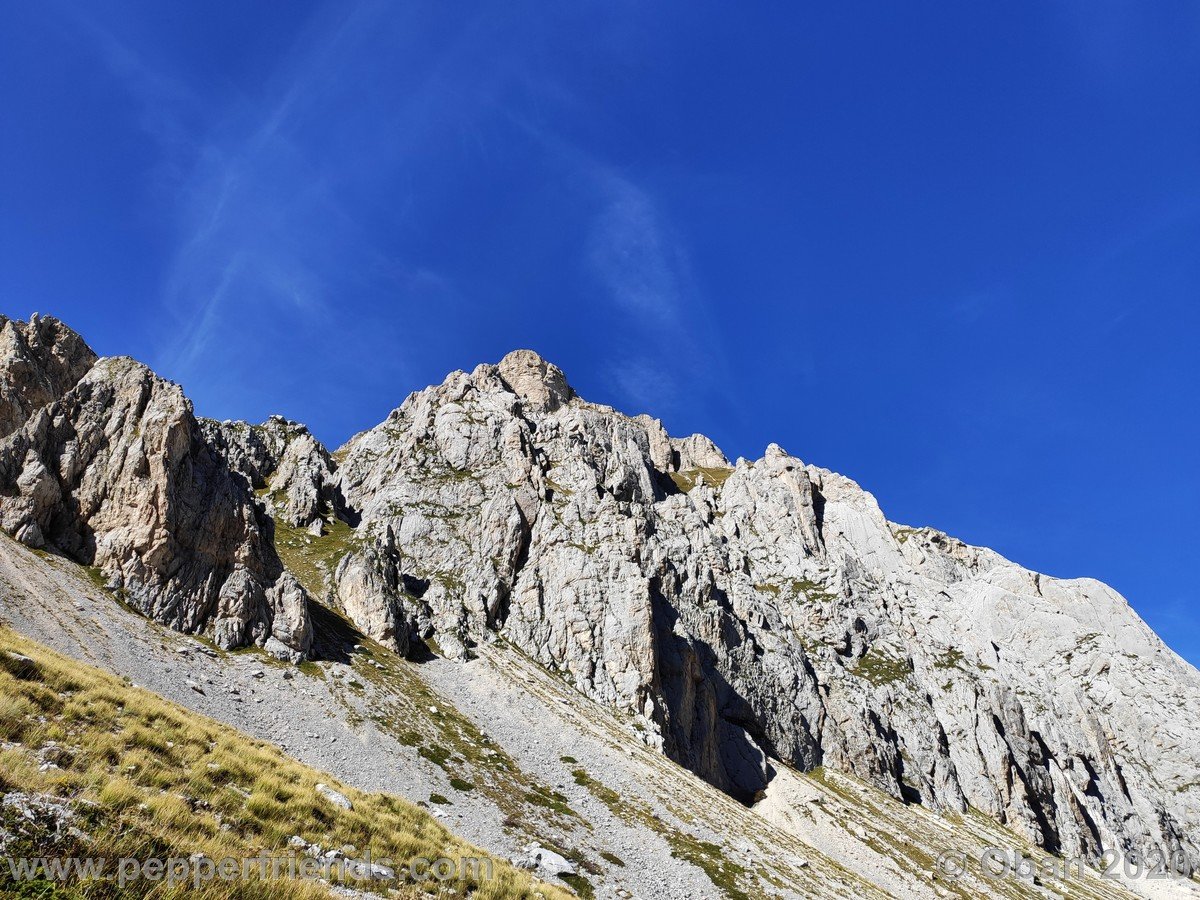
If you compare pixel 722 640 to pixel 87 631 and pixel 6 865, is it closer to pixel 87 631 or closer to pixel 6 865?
pixel 87 631

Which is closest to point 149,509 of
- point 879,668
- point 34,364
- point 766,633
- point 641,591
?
point 34,364

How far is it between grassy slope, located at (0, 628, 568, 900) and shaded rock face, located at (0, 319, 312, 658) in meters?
44.3

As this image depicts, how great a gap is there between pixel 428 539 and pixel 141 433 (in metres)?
51.7

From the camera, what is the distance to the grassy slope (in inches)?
444

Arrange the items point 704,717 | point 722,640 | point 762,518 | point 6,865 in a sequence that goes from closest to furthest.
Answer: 1. point 6,865
2. point 704,717
3. point 722,640
4. point 762,518

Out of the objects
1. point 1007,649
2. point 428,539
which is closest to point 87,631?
point 428,539

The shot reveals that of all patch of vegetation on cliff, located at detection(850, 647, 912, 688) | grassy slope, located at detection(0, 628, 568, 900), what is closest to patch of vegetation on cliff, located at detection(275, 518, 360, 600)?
grassy slope, located at detection(0, 628, 568, 900)

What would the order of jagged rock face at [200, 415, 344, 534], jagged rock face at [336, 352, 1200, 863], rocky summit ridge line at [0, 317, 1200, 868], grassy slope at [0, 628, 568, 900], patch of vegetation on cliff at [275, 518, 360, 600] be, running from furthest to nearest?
jagged rock face at [200, 415, 344, 534]
jagged rock face at [336, 352, 1200, 863]
patch of vegetation on cliff at [275, 518, 360, 600]
rocky summit ridge line at [0, 317, 1200, 868]
grassy slope at [0, 628, 568, 900]

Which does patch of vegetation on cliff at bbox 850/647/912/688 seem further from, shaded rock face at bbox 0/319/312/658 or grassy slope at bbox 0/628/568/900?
grassy slope at bbox 0/628/568/900

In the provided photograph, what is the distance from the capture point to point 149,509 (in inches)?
2554

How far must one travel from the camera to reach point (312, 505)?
115 metres

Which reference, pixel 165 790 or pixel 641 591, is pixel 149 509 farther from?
pixel 641 591

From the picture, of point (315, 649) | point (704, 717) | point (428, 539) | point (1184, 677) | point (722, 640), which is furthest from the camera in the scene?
point (1184, 677)

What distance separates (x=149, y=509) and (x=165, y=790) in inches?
2517
